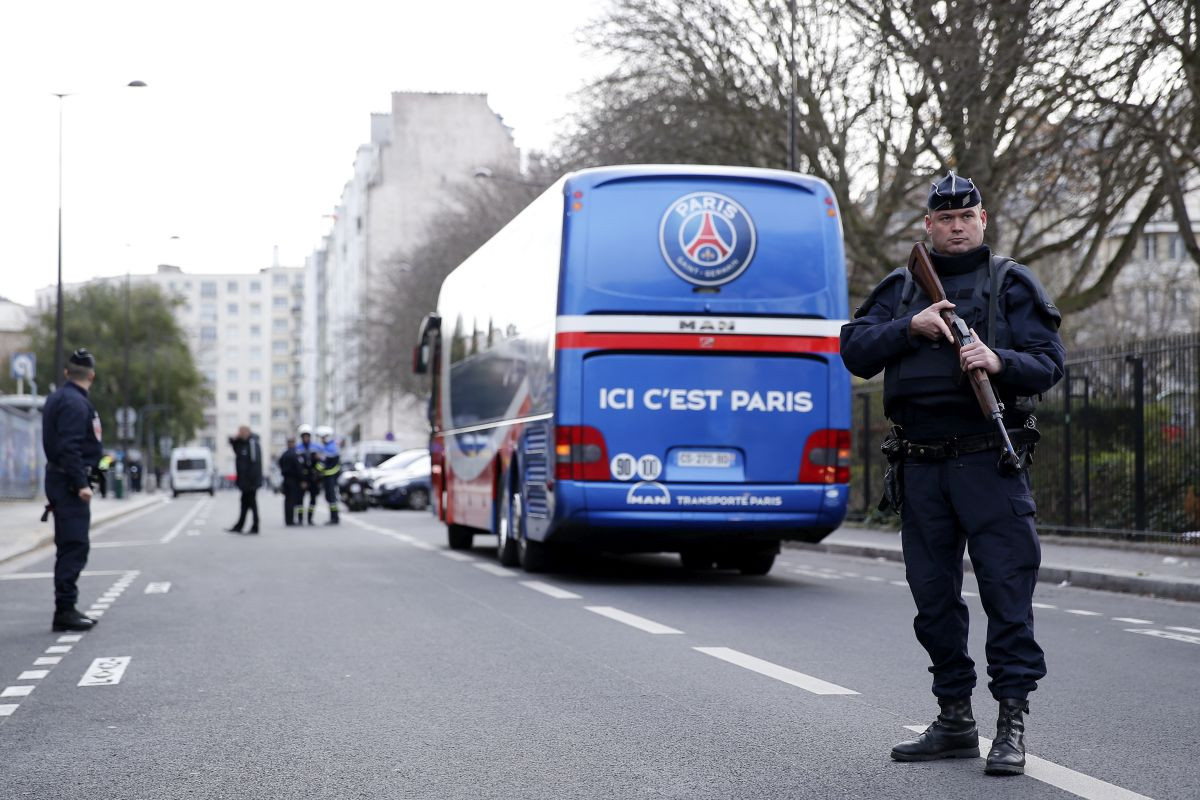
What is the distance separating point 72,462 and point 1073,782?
24.6 feet

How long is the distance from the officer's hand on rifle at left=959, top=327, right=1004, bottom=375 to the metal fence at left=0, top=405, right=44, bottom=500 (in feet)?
126

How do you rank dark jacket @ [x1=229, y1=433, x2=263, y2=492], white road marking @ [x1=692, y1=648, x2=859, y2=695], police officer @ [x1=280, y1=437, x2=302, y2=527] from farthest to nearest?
police officer @ [x1=280, y1=437, x2=302, y2=527], dark jacket @ [x1=229, y1=433, x2=263, y2=492], white road marking @ [x1=692, y1=648, x2=859, y2=695]

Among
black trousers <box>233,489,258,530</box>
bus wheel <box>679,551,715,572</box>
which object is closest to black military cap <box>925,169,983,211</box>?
bus wheel <box>679,551,715,572</box>

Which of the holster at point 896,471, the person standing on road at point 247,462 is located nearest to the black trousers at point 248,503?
the person standing on road at point 247,462

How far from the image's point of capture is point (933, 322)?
5.80m

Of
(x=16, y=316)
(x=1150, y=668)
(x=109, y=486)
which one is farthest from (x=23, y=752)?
(x=16, y=316)

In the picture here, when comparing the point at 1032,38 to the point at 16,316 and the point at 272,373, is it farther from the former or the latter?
the point at 272,373

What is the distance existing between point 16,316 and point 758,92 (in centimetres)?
10933

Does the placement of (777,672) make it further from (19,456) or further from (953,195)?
(19,456)

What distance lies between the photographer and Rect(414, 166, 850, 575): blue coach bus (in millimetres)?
14234

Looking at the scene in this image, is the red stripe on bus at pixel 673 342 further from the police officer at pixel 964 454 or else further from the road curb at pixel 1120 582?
the police officer at pixel 964 454

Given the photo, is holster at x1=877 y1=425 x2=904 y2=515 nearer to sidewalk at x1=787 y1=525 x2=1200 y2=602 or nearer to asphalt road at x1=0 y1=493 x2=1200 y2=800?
asphalt road at x1=0 y1=493 x2=1200 y2=800

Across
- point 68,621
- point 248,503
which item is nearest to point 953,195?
point 68,621

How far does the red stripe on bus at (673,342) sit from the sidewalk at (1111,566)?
2031 millimetres
